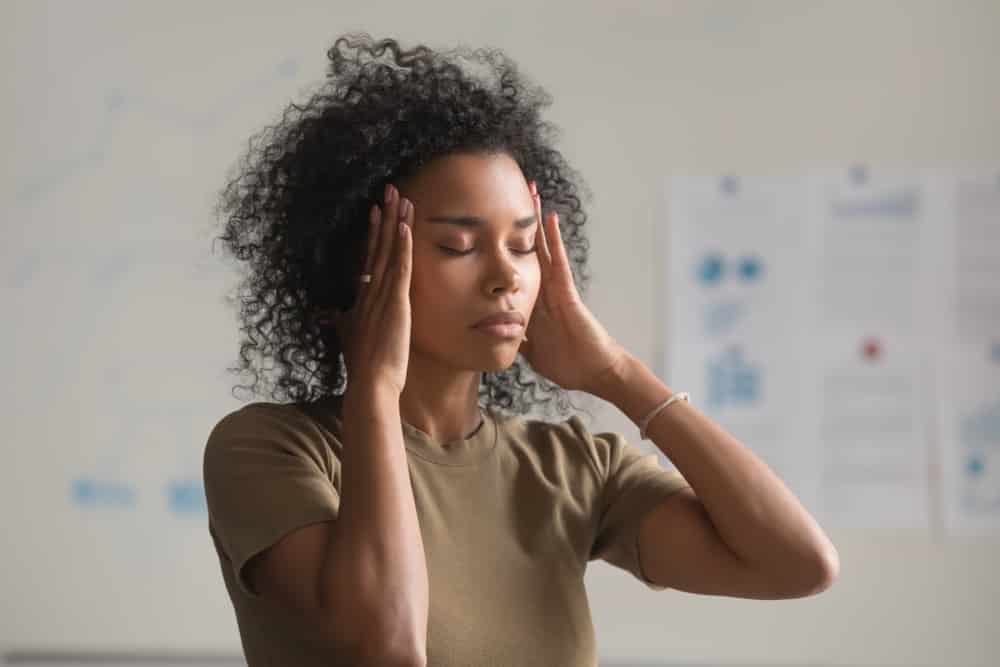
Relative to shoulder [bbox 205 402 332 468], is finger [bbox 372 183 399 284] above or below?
above

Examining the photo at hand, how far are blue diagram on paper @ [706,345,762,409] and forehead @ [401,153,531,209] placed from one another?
1221mm

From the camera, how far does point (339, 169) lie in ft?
4.33

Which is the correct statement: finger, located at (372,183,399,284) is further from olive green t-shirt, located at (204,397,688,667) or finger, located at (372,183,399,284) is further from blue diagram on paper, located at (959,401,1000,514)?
blue diagram on paper, located at (959,401,1000,514)

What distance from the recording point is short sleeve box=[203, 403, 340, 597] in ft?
3.79

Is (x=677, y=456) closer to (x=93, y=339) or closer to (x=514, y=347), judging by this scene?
(x=514, y=347)

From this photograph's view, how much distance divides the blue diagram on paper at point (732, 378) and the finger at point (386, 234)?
51.3 inches

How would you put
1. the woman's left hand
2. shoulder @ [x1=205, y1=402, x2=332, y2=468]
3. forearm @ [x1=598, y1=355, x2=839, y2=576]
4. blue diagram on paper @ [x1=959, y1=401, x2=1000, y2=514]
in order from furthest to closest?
blue diagram on paper @ [x1=959, y1=401, x2=1000, y2=514] < the woman's left hand < forearm @ [x1=598, y1=355, x2=839, y2=576] < shoulder @ [x1=205, y1=402, x2=332, y2=468]

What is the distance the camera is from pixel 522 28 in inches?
96.3

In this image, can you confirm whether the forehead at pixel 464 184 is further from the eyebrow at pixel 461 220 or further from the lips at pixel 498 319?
the lips at pixel 498 319

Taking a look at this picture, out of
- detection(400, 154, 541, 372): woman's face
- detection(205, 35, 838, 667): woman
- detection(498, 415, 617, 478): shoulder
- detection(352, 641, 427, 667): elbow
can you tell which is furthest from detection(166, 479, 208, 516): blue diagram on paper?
detection(352, 641, 427, 667): elbow

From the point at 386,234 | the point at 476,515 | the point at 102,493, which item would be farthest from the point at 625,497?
the point at 102,493

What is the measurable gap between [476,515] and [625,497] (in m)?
0.20

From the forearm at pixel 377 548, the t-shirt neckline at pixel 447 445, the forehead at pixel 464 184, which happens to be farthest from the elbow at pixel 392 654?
the forehead at pixel 464 184

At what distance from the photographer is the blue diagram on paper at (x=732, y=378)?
2441 millimetres
